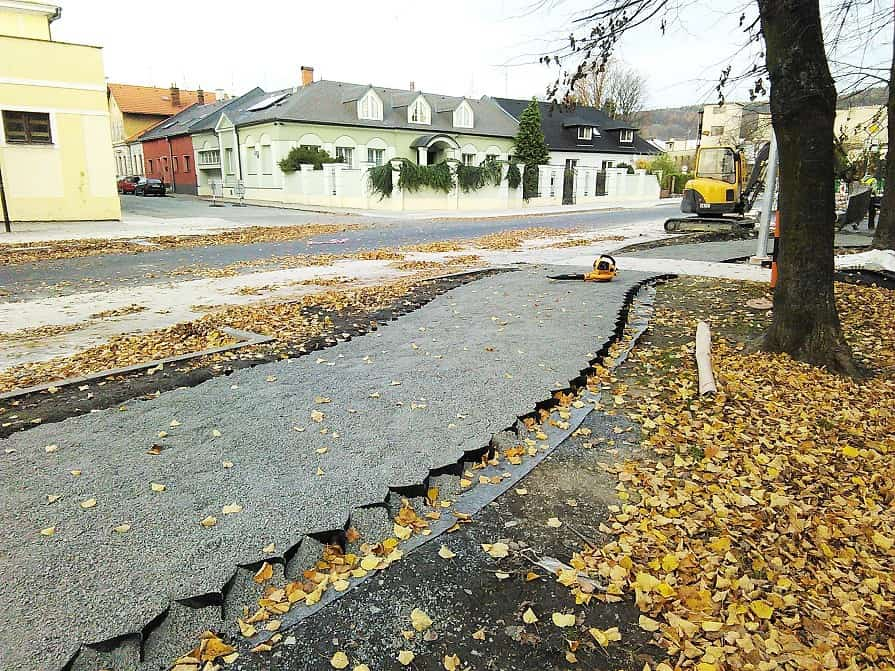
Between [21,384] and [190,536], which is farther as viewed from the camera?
[21,384]

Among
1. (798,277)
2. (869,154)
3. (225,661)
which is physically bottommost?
(225,661)

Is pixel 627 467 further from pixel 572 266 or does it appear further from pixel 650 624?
pixel 572 266

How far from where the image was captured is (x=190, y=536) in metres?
3.25

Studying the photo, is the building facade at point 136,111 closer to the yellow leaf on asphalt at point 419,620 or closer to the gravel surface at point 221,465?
the gravel surface at point 221,465

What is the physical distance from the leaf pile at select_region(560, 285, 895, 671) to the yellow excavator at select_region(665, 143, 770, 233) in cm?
1559

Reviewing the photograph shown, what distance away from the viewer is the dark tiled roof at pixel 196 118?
150 feet

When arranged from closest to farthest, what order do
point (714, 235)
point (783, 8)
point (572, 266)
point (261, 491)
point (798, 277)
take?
point (261, 491)
point (783, 8)
point (798, 277)
point (572, 266)
point (714, 235)

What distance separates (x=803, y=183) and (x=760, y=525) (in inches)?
149

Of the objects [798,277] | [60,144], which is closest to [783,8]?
[798,277]

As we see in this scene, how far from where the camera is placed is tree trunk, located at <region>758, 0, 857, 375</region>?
5684 mm

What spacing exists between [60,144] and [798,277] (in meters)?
25.6

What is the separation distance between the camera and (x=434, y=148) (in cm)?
4028

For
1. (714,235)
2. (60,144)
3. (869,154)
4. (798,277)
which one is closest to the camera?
(798,277)

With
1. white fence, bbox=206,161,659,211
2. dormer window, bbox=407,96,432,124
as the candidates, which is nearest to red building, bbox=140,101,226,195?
white fence, bbox=206,161,659,211
